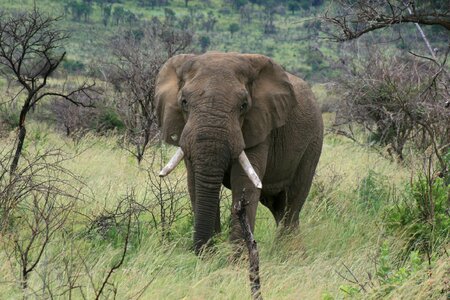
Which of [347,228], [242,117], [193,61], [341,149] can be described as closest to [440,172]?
[347,228]

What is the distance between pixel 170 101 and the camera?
6488 mm

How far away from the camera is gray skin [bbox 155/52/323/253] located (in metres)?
5.99

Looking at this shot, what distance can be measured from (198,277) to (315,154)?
284 cm

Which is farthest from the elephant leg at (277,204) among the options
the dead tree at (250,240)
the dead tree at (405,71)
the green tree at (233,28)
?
the green tree at (233,28)

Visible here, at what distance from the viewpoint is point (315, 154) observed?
25.9 ft

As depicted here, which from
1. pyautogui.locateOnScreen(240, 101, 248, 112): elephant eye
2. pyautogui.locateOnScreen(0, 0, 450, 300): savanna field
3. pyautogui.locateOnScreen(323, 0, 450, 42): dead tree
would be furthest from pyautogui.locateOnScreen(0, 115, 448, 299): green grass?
pyautogui.locateOnScreen(323, 0, 450, 42): dead tree

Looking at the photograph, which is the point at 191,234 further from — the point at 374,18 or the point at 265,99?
the point at 374,18

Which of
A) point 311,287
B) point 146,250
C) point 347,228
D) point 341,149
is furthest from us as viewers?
point 341,149

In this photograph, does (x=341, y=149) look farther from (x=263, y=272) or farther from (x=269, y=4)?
(x=269, y=4)

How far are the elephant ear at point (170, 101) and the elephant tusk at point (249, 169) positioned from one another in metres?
0.55

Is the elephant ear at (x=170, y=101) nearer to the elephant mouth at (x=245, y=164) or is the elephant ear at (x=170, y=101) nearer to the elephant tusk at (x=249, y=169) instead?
the elephant mouth at (x=245, y=164)

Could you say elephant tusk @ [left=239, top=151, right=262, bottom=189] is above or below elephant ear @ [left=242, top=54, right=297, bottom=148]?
below

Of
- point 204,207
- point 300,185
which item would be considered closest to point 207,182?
point 204,207

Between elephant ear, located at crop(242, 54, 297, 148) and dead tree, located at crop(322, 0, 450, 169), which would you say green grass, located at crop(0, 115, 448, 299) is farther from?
dead tree, located at crop(322, 0, 450, 169)
